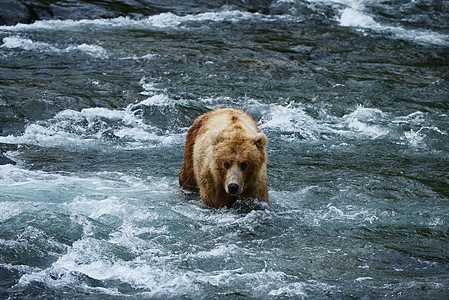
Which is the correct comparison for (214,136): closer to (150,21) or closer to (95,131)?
(95,131)

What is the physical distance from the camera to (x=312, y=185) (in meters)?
7.65

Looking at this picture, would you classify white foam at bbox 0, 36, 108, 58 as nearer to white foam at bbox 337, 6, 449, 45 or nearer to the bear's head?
white foam at bbox 337, 6, 449, 45

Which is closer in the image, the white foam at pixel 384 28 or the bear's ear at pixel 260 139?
the bear's ear at pixel 260 139

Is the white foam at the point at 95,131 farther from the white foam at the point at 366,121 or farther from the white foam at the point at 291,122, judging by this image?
the white foam at the point at 366,121

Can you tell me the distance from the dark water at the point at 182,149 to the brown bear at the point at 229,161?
0.19 m

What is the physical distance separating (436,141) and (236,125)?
4229 millimetres

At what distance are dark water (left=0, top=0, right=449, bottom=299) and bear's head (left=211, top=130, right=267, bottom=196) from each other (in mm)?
444

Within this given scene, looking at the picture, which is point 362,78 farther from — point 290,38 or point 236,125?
point 236,125

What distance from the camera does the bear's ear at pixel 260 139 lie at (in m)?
6.24

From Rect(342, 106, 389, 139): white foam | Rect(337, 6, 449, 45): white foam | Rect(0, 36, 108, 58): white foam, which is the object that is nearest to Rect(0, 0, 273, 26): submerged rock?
Rect(0, 36, 108, 58): white foam

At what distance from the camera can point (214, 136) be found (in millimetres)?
6367

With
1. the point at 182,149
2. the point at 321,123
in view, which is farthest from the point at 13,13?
the point at 321,123

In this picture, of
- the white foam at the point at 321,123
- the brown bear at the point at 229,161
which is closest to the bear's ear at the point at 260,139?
the brown bear at the point at 229,161

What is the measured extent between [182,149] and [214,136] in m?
2.68
